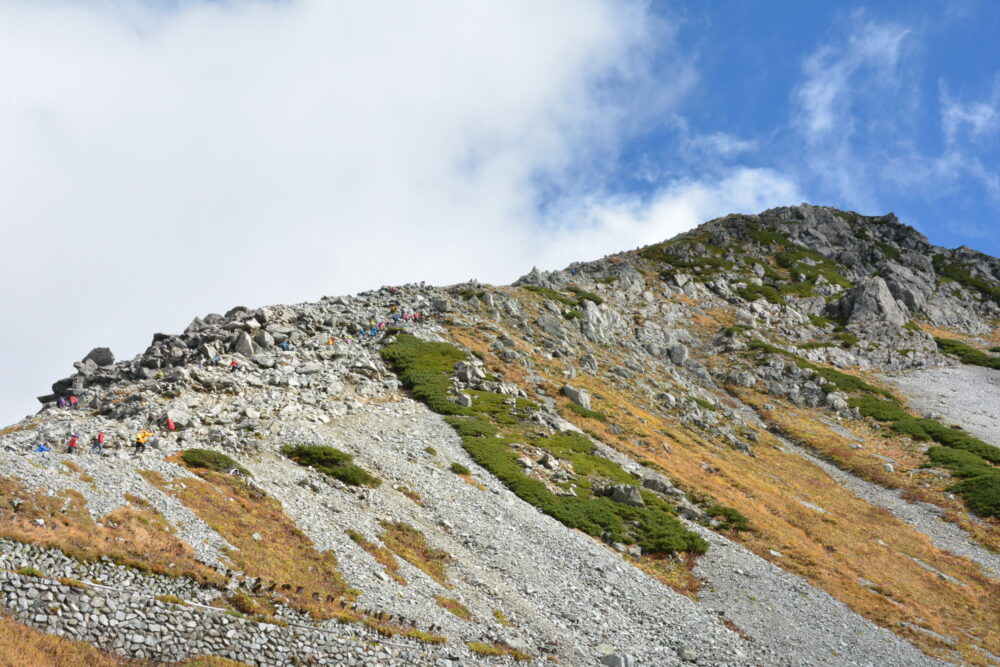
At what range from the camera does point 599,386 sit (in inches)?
2793

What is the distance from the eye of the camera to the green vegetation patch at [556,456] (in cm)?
3956

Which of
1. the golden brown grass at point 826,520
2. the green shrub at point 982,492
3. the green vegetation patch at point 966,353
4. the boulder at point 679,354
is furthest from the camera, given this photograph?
the green vegetation patch at point 966,353

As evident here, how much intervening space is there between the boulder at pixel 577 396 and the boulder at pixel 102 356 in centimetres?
4399

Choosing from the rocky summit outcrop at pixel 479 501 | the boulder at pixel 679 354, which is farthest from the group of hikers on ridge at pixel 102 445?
the boulder at pixel 679 354

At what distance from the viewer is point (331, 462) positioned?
37.2m

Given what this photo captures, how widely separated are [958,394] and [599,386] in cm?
6598

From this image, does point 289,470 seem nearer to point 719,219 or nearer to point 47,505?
point 47,505

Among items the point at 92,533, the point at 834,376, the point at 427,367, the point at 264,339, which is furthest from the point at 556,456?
the point at 834,376

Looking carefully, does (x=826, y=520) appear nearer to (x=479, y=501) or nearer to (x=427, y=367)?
(x=479, y=501)

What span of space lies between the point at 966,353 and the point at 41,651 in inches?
5413

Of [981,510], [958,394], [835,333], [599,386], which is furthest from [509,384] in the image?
[835,333]

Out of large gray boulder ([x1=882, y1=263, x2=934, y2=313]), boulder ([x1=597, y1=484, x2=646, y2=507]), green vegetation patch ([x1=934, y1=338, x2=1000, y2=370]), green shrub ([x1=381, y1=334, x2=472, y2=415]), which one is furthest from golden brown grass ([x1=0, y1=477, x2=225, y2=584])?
large gray boulder ([x1=882, y1=263, x2=934, y2=313])

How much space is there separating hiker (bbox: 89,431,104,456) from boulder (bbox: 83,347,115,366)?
2895 centimetres

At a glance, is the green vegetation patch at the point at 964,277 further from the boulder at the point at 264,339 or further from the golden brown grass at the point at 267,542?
the golden brown grass at the point at 267,542
